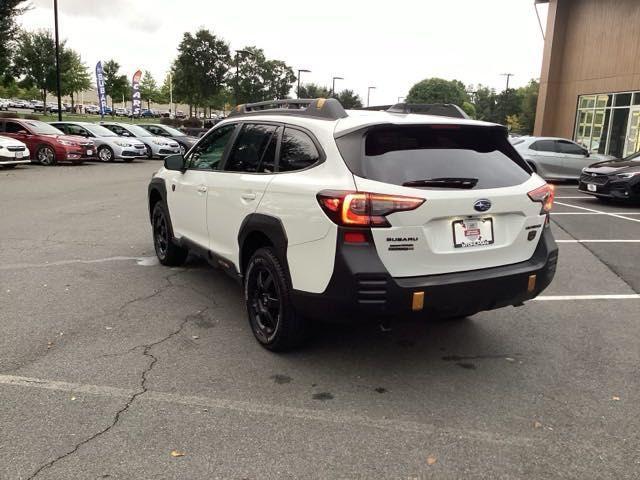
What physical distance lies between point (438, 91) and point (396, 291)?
128255mm

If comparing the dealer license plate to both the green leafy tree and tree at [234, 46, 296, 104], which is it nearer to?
tree at [234, 46, 296, 104]

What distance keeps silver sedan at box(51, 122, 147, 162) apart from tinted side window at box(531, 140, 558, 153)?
14525 millimetres

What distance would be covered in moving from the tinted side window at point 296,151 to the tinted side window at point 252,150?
14 cm

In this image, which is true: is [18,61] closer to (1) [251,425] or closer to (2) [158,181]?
(2) [158,181]

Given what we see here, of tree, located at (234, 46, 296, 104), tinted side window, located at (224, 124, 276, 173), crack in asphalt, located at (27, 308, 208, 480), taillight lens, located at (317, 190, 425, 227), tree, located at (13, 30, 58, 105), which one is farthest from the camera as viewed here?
tree, located at (234, 46, 296, 104)

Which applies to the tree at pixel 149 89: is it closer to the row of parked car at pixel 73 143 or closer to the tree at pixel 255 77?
the tree at pixel 255 77

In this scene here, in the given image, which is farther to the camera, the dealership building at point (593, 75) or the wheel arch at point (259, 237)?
the dealership building at point (593, 75)

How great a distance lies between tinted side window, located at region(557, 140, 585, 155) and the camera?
17.7 meters

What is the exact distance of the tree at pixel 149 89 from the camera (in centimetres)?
9581

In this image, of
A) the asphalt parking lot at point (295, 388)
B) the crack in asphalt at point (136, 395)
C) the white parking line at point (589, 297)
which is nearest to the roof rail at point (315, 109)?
the asphalt parking lot at point (295, 388)


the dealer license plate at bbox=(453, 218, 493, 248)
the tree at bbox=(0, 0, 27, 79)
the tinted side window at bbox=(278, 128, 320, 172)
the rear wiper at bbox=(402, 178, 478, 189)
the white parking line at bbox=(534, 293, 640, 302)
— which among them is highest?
the tree at bbox=(0, 0, 27, 79)

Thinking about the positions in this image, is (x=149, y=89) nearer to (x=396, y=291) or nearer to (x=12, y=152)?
(x=12, y=152)

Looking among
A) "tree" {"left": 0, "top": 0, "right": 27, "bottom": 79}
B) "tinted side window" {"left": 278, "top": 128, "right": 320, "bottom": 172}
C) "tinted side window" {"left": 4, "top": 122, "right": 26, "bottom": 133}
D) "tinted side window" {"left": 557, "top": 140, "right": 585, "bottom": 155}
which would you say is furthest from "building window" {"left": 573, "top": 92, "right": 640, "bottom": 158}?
"tree" {"left": 0, "top": 0, "right": 27, "bottom": 79}

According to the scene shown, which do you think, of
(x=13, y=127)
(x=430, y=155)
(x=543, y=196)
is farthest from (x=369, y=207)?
(x=13, y=127)
